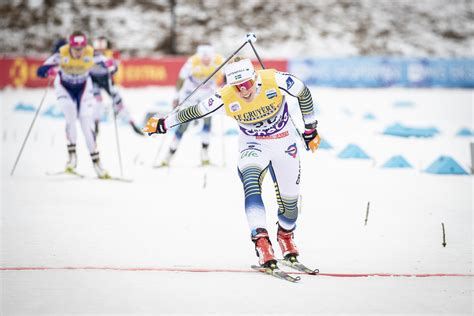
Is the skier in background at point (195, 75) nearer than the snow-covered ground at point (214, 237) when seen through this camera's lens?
No

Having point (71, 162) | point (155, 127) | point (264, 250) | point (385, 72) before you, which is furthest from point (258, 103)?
point (385, 72)

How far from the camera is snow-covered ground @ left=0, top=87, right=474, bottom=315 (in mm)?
6391

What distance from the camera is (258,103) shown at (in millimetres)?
7426

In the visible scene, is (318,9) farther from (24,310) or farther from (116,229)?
(24,310)

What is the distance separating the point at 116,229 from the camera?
9.42 metres

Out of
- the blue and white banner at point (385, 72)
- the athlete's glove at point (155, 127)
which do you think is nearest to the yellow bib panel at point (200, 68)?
the athlete's glove at point (155, 127)

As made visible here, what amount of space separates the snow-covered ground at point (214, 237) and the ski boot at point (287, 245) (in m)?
0.32

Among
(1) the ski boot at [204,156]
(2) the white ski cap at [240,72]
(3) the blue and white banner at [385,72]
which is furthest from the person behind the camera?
(3) the blue and white banner at [385,72]

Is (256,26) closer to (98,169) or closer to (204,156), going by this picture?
(204,156)

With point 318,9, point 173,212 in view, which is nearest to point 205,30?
point 318,9

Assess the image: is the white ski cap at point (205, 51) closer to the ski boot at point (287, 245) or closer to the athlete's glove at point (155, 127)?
the athlete's glove at point (155, 127)

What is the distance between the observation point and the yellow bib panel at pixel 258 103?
24.4 feet

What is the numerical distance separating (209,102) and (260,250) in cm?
148

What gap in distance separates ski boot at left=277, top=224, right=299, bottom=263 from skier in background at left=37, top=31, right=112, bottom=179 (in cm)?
624
